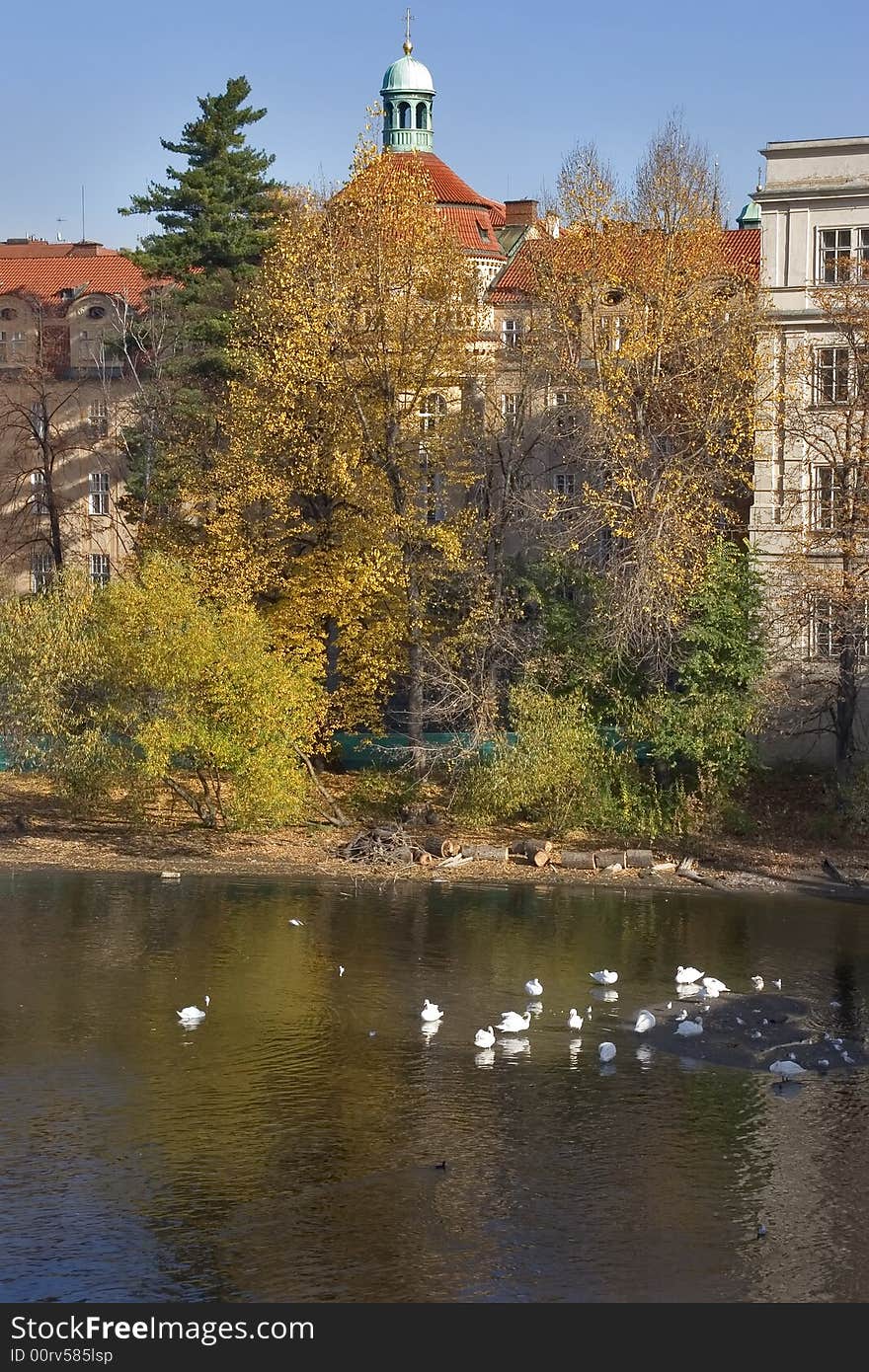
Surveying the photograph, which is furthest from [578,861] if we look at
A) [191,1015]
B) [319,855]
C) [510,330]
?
[510,330]

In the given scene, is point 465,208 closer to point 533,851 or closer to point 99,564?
point 99,564

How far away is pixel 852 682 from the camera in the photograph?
Answer: 38125mm

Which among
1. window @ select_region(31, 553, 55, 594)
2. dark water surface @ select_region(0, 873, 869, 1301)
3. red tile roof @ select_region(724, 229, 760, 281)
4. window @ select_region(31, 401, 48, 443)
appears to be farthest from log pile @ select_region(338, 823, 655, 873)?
window @ select_region(31, 553, 55, 594)

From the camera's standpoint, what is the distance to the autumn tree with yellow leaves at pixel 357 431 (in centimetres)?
3856

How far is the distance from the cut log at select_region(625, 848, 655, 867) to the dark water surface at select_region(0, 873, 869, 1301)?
567 centimetres

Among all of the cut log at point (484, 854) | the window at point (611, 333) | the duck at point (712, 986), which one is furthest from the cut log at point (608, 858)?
the window at point (611, 333)

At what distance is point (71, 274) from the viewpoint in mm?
73375

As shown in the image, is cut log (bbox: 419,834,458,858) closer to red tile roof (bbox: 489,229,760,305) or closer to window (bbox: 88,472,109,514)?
red tile roof (bbox: 489,229,760,305)

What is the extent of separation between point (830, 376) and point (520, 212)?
2967cm

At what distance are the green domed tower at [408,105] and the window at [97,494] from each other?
18.5 metres

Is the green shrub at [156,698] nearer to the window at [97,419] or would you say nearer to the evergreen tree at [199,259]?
the evergreen tree at [199,259]

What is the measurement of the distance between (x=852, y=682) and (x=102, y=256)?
4809 centimetres
